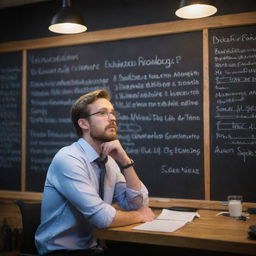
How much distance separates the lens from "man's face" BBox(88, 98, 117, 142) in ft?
7.75

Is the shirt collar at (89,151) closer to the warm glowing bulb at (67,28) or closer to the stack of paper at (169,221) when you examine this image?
the stack of paper at (169,221)

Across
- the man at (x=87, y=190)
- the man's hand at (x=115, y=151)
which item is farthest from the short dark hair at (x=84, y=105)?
the man's hand at (x=115, y=151)

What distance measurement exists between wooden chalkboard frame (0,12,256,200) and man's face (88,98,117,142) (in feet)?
3.31

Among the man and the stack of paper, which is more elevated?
the man

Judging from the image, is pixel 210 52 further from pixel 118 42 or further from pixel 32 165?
pixel 32 165

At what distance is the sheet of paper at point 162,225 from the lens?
1947mm

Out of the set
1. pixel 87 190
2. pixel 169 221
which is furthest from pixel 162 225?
pixel 87 190

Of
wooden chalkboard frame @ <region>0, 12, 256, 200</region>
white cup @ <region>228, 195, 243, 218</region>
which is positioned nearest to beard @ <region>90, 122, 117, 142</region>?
white cup @ <region>228, 195, 243, 218</region>

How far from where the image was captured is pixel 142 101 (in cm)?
331

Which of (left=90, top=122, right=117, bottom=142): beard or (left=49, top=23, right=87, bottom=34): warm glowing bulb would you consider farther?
(left=49, top=23, right=87, bottom=34): warm glowing bulb

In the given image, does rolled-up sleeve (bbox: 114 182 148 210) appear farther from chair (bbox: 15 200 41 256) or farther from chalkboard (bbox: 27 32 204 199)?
chalkboard (bbox: 27 32 204 199)

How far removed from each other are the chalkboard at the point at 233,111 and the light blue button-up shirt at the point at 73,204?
981 millimetres

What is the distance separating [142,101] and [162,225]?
148 centimetres

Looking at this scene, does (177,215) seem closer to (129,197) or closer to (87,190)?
(129,197)
